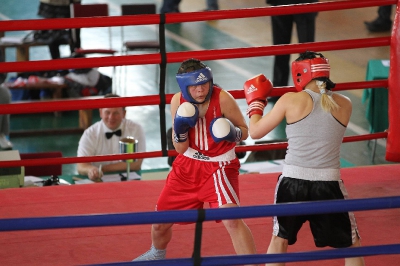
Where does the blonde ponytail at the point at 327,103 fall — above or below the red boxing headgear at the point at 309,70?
below

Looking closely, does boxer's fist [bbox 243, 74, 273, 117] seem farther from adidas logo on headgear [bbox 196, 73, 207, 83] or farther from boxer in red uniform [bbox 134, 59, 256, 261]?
adidas logo on headgear [bbox 196, 73, 207, 83]

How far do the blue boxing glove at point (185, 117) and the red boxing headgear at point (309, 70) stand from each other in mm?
476

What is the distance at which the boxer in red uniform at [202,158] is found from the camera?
10.8 feet

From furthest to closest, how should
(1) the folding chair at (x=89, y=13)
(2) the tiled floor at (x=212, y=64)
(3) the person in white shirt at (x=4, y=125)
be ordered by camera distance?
1. (1) the folding chair at (x=89, y=13)
2. (2) the tiled floor at (x=212, y=64)
3. (3) the person in white shirt at (x=4, y=125)

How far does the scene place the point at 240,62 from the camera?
1100 cm

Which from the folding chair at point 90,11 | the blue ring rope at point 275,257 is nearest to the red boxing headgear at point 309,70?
the blue ring rope at point 275,257

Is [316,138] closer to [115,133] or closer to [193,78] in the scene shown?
[193,78]

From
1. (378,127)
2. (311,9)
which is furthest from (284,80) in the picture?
(311,9)

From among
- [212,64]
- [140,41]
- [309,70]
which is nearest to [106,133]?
[309,70]

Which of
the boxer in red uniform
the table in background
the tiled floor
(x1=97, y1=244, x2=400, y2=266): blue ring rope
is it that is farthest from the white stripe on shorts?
the table in background

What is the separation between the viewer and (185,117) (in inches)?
127

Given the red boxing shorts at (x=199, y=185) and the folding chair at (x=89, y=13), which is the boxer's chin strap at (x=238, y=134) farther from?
the folding chair at (x=89, y=13)

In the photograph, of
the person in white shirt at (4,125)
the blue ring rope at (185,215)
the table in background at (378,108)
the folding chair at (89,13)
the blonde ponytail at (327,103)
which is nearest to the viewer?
the blue ring rope at (185,215)

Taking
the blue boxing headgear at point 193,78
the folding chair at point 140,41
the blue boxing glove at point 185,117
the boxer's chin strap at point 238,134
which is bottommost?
the boxer's chin strap at point 238,134
